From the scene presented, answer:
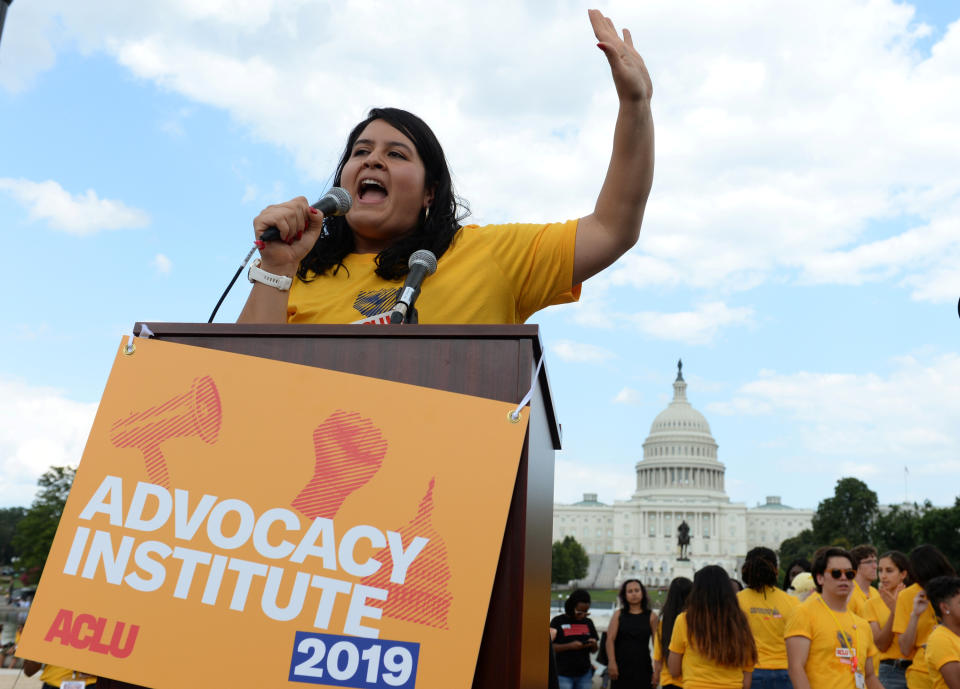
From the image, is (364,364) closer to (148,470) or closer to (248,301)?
(148,470)

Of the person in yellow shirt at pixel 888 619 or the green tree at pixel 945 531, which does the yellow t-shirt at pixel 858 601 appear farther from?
the green tree at pixel 945 531


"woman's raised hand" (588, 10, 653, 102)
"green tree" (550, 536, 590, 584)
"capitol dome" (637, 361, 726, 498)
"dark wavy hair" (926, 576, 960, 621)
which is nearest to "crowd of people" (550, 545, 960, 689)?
"dark wavy hair" (926, 576, 960, 621)

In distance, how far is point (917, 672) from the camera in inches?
252

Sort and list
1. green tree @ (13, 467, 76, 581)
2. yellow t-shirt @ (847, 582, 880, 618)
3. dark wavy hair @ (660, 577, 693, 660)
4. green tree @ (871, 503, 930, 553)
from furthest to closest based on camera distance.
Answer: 1. green tree @ (871, 503, 930, 553)
2. green tree @ (13, 467, 76, 581)
3. dark wavy hair @ (660, 577, 693, 660)
4. yellow t-shirt @ (847, 582, 880, 618)

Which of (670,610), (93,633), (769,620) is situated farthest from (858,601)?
(93,633)

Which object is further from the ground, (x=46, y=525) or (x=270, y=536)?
(x=46, y=525)

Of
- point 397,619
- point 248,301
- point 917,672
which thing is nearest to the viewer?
point 397,619

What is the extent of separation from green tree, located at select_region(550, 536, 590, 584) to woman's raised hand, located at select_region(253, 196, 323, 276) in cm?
8321

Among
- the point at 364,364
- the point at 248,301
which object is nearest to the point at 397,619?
the point at 364,364

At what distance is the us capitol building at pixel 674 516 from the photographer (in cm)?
10388

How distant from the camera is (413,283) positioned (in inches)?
76.5

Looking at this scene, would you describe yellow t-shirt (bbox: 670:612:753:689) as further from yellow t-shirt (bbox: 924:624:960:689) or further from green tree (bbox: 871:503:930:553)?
green tree (bbox: 871:503:930:553)

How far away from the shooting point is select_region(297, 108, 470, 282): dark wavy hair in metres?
2.28

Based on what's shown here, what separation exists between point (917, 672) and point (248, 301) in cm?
618
